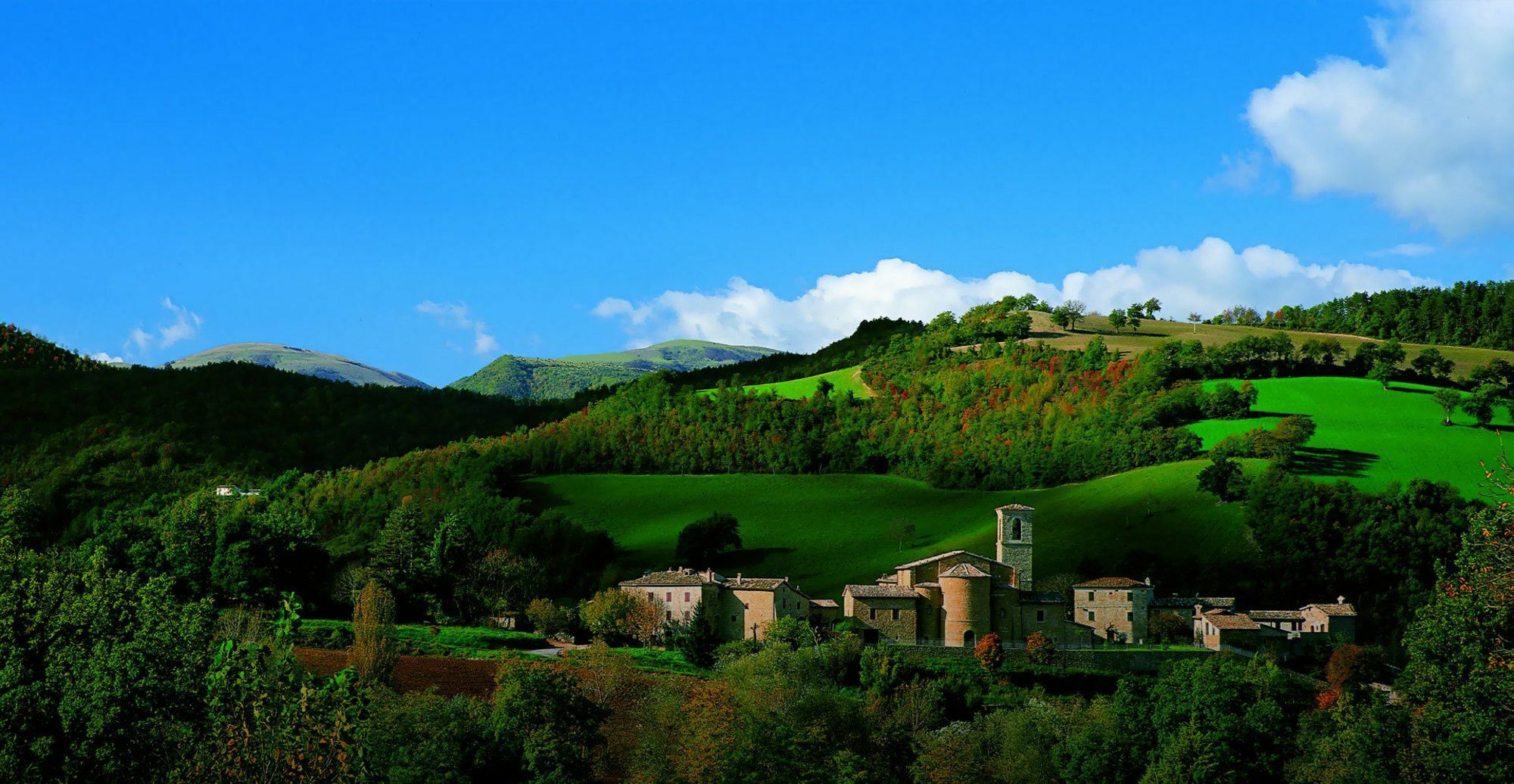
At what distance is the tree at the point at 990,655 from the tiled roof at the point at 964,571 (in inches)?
154

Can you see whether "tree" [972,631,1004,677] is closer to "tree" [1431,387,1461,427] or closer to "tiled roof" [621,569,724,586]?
"tiled roof" [621,569,724,586]

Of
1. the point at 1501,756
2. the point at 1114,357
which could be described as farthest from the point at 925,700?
the point at 1114,357

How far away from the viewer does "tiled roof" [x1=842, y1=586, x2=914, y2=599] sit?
73.4 meters

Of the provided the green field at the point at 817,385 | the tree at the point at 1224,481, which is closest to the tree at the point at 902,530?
the tree at the point at 1224,481

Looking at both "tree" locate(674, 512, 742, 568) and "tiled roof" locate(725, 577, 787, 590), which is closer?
"tiled roof" locate(725, 577, 787, 590)

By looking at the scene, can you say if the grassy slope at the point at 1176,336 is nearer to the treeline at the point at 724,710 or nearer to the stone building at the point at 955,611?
the treeline at the point at 724,710

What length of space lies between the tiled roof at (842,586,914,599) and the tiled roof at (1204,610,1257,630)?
16.7m

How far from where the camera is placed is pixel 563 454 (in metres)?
130

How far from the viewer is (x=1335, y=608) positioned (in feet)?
271

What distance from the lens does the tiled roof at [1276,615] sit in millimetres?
80438

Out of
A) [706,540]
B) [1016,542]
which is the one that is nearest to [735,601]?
[1016,542]

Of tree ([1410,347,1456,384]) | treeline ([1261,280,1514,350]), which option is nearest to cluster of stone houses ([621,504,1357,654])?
tree ([1410,347,1456,384])

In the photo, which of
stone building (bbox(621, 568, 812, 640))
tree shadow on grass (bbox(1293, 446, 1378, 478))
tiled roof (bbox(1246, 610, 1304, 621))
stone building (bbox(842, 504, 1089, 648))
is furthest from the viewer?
tree shadow on grass (bbox(1293, 446, 1378, 478))

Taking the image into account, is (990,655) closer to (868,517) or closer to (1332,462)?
(868,517)
